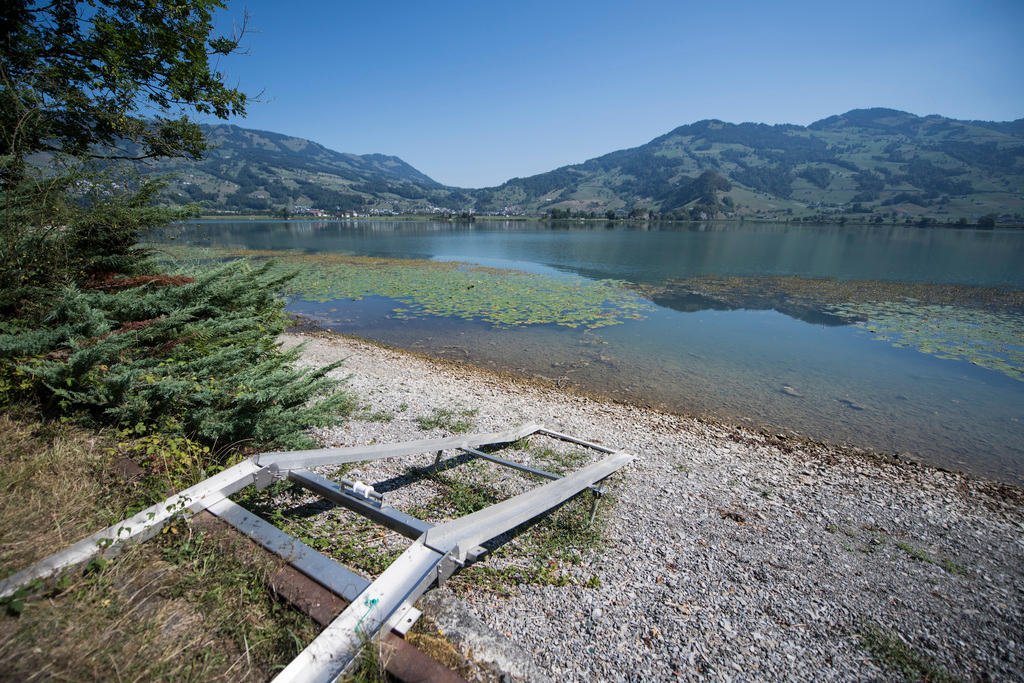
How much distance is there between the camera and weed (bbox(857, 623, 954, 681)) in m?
4.05

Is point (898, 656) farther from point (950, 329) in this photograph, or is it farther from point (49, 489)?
point (950, 329)

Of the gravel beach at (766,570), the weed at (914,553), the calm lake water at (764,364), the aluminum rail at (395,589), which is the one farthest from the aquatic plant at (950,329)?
the aluminum rail at (395,589)

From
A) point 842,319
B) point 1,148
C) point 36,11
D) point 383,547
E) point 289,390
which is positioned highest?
point 36,11

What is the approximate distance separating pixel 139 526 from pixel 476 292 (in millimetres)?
26329

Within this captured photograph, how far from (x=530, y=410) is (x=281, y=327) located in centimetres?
621

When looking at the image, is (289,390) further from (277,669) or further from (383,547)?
(277,669)

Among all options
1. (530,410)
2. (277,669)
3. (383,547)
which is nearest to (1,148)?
(383,547)

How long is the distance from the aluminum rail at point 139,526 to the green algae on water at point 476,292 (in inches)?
589

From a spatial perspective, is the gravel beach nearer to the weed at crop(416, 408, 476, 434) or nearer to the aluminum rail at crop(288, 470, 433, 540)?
the weed at crop(416, 408, 476, 434)

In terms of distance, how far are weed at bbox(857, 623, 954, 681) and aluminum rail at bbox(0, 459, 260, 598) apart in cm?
625

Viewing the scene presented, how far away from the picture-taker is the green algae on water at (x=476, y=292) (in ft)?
75.5

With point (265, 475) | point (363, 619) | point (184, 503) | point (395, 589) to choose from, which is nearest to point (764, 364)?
point (395, 589)

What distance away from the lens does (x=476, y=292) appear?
2862cm

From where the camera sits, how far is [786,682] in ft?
12.4
